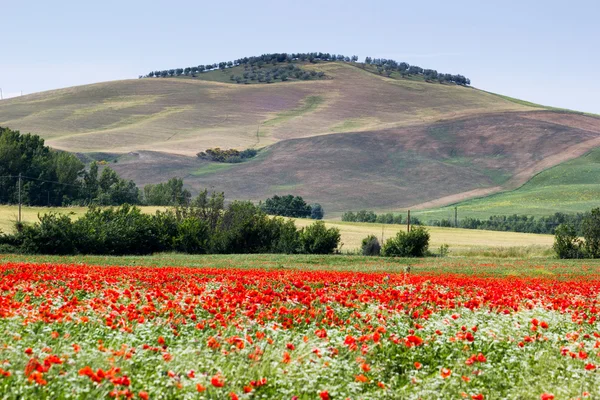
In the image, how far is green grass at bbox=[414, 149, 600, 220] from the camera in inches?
5207

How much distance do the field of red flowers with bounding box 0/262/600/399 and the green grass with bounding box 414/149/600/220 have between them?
11465cm

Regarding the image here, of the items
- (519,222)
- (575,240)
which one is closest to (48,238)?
(575,240)

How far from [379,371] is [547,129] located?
623 feet

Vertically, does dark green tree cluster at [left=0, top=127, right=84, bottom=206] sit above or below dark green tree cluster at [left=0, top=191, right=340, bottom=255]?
above

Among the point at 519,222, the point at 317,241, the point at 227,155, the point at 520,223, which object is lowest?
the point at 317,241

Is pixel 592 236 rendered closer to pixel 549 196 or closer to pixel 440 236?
pixel 440 236

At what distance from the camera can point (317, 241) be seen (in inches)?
2291

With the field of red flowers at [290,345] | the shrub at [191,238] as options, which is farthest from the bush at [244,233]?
the field of red flowers at [290,345]

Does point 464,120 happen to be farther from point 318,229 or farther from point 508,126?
point 318,229

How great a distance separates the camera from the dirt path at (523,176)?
150750 millimetres

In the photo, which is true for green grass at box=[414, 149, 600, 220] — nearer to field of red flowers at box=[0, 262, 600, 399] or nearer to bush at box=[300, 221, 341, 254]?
bush at box=[300, 221, 341, 254]

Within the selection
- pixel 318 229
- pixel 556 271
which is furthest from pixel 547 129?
pixel 556 271

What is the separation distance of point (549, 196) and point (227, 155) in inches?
2733

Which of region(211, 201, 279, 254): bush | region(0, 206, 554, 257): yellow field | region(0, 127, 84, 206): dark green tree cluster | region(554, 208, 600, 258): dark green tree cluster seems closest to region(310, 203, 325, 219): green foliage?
region(0, 206, 554, 257): yellow field
